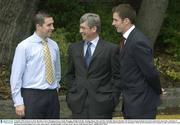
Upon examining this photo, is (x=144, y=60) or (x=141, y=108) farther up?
(x=144, y=60)

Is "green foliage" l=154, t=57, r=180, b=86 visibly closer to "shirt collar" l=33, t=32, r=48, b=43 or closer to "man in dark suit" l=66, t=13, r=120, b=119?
"man in dark suit" l=66, t=13, r=120, b=119

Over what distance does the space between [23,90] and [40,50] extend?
19.0 inches

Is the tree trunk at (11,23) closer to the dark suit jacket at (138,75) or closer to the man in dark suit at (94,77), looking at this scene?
the man in dark suit at (94,77)

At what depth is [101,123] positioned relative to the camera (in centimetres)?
548

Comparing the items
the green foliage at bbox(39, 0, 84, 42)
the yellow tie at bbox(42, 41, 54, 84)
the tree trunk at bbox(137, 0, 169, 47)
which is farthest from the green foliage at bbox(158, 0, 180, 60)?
the yellow tie at bbox(42, 41, 54, 84)

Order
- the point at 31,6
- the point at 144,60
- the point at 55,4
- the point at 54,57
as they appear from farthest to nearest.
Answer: the point at 55,4, the point at 31,6, the point at 54,57, the point at 144,60

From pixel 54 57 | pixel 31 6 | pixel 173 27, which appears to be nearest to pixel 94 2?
pixel 173 27

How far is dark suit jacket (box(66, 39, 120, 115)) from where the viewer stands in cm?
667

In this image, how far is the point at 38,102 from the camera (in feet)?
22.2

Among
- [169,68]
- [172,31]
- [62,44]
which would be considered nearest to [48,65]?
[62,44]

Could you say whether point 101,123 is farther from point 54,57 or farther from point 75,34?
point 75,34

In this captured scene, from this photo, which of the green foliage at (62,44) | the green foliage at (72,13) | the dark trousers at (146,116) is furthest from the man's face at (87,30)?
the green foliage at (72,13)

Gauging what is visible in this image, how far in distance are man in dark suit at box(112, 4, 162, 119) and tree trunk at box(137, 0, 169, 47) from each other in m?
7.62

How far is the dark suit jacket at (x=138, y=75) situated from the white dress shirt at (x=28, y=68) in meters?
0.88
